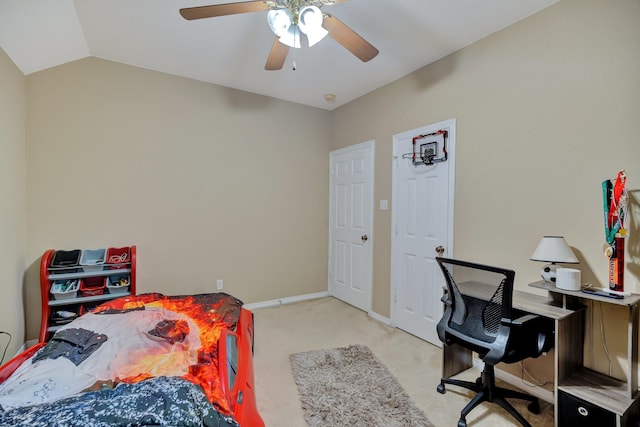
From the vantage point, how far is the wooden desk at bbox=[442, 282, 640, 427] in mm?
1526

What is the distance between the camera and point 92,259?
276 centimetres

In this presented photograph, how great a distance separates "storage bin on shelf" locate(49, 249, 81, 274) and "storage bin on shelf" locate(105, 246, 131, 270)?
0.24 metres

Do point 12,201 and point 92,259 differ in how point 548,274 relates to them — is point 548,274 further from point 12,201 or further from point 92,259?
point 12,201

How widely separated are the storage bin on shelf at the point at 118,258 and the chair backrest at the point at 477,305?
A: 2.82 meters

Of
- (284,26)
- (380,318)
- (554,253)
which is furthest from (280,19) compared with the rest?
(380,318)

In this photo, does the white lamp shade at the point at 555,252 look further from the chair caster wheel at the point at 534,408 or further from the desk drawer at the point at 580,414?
the chair caster wheel at the point at 534,408

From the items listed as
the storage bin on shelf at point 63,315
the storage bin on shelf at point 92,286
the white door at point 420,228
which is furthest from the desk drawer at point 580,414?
the storage bin on shelf at point 63,315

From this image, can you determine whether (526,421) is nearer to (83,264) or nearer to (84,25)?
(83,264)

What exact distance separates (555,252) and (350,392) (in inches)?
65.0

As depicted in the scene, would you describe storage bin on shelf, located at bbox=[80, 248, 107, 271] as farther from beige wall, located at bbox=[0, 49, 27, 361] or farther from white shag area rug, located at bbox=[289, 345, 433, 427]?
white shag area rug, located at bbox=[289, 345, 433, 427]

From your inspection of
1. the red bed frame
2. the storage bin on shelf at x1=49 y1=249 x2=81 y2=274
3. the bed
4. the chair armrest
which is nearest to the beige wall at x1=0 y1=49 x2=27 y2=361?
the storage bin on shelf at x1=49 y1=249 x2=81 y2=274

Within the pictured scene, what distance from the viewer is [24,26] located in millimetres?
2102

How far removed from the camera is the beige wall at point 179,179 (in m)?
2.76

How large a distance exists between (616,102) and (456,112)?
1.08 metres
